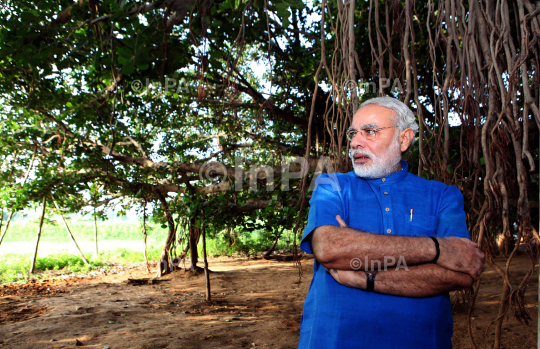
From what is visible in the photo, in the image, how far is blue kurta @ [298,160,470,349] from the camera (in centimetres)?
117

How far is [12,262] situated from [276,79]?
28.1ft

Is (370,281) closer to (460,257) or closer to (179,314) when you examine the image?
(460,257)

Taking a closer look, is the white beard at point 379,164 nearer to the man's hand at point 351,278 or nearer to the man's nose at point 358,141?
the man's nose at point 358,141

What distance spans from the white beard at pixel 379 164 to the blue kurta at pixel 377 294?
3 centimetres

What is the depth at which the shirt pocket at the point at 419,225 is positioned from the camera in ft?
4.12

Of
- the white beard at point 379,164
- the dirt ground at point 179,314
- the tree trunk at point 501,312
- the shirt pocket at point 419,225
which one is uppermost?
the white beard at point 379,164

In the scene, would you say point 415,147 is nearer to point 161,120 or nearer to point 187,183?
point 187,183

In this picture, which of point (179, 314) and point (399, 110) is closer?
point (399, 110)

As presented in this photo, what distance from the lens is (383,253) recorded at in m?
1.13

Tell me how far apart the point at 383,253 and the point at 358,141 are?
1.48 feet

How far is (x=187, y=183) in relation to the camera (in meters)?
6.31

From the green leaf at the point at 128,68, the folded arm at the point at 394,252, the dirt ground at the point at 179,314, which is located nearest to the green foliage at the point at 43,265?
the dirt ground at the point at 179,314

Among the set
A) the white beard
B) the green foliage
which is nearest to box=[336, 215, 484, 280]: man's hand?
the white beard

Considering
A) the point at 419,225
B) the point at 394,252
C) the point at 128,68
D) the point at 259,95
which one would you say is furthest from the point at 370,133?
the point at 259,95
